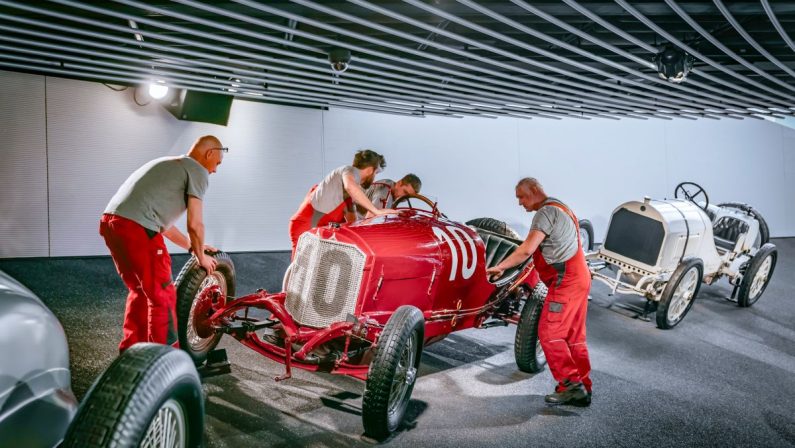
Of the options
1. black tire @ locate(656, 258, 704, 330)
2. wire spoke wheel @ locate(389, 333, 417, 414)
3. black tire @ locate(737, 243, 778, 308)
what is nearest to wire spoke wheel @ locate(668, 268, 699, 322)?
black tire @ locate(656, 258, 704, 330)

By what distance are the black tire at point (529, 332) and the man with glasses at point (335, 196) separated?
1.53 metres

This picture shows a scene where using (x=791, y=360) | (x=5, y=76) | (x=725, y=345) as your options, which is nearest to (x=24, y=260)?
(x=5, y=76)

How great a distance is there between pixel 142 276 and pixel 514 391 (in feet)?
8.67

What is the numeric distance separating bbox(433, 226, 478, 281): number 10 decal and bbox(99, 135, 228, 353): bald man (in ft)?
5.60

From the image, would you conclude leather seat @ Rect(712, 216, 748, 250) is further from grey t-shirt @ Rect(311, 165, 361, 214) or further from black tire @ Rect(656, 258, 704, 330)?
grey t-shirt @ Rect(311, 165, 361, 214)

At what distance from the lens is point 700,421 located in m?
3.84

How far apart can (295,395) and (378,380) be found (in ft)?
3.30

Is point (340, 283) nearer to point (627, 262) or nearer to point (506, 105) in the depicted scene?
point (627, 262)

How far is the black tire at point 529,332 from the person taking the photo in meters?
4.45

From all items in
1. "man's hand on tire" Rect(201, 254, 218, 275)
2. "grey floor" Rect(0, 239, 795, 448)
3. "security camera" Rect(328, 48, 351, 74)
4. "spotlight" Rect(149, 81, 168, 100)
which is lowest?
"grey floor" Rect(0, 239, 795, 448)

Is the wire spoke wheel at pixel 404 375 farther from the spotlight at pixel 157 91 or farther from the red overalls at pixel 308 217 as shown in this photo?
the spotlight at pixel 157 91

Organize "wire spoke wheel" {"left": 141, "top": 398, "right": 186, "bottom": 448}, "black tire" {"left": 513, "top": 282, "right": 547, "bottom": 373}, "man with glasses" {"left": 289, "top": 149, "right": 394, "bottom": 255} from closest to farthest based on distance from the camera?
"wire spoke wheel" {"left": 141, "top": 398, "right": 186, "bottom": 448}
"black tire" {"left": 513, "top": 282, "right": 547, "bottom": 373}
"man with glasses" {"left": 289, "top": 149, "right": 394, "bottom": 255}

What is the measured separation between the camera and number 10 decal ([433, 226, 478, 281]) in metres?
4.28

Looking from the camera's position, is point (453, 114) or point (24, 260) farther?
point (453, 114)
